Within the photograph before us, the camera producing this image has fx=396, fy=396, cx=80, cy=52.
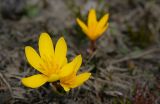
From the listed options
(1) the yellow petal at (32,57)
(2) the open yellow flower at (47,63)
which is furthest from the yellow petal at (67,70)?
(1) the yellow petal at (32,57)

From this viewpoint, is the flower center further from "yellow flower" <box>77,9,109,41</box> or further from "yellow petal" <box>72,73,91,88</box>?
"yellow flower" <box>77,9,109,41</box>

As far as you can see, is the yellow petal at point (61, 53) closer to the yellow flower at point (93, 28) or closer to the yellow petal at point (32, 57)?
the yellow petal at point (32, 57)

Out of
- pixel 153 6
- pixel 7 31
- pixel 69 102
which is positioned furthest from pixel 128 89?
pixel 153 6

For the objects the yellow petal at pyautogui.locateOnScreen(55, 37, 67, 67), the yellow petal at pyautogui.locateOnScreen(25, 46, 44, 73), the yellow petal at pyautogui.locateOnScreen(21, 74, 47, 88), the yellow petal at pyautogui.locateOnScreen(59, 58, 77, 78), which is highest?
the yellow petal at pyautogui.locateOnScreen(25, 46, 44, 73)

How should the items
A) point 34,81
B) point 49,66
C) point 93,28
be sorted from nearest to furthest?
point 34,81, point 49,66, point 93,28

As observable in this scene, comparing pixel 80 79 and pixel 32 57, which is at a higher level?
pixel 32 57

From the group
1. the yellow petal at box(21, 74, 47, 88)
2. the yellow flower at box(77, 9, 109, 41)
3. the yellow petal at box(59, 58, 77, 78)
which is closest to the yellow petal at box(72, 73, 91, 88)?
the yellow petal at box(59, 58, 77, 78)

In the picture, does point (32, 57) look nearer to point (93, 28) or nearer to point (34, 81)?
point (34, 81)

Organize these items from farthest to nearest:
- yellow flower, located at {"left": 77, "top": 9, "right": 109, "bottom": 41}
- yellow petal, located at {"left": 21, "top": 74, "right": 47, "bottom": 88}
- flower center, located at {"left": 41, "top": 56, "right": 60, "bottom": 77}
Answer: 1. yellow flower, located at {"left": 77, "top": 9, "right": 109, "bottom": 41}
2. flower center, located at {"left": 41, "top": 56, "right": 60, "bottom": 77}
3. yellow petal, located at {"left": 21, "top": 74, "right": 47, "bottom": 88}

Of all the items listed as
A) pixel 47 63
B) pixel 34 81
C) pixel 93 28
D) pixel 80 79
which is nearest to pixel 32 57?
pixel 47 63
